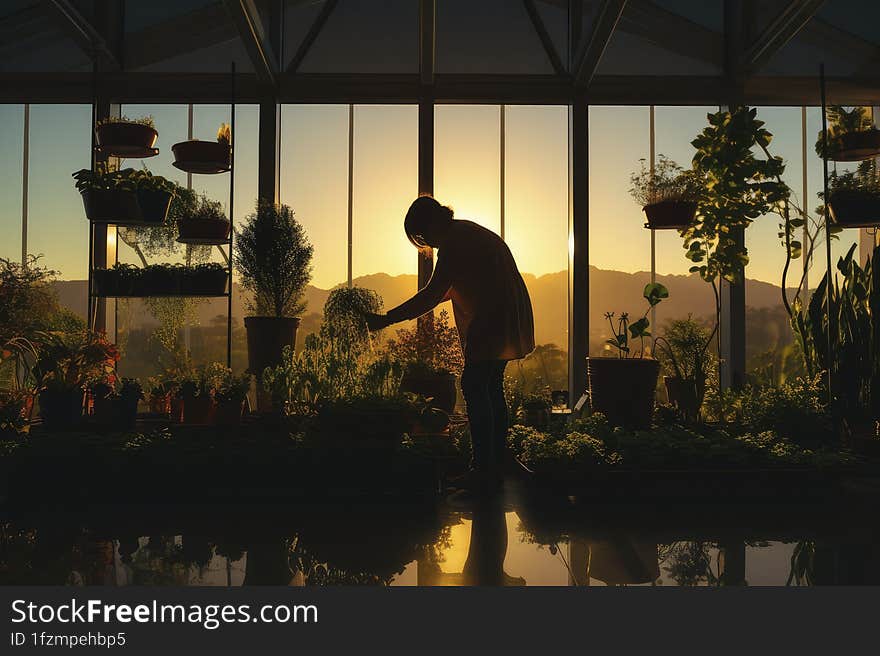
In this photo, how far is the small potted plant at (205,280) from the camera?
17.1 ft

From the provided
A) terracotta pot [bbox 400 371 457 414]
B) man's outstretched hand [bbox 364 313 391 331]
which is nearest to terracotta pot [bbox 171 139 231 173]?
terracotta pot [bbox 400 371 457 414]

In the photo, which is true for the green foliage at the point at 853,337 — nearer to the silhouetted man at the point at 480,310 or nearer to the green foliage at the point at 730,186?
the green foliage at the point at 730,186

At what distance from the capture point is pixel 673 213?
5.47m

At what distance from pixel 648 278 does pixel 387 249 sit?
2.92m

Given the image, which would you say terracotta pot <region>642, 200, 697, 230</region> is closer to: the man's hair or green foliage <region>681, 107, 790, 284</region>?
green foliage <region>681, 107, 790, 284</region>

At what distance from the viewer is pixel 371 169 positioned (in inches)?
295

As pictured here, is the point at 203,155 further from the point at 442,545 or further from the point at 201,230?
the point at 442,545

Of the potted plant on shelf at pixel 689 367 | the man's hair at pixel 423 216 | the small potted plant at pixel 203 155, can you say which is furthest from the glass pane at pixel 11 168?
the potted plant on shelf at pixel 689 367

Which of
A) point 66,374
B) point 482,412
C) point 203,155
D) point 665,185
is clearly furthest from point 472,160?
point 66,374

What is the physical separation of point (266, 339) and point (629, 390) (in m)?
2.76

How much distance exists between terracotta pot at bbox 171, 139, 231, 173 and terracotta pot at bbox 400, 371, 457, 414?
7.78 ft

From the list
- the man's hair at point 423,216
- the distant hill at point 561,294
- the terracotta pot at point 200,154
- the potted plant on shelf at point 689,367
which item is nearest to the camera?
the man's hair at point 423,216

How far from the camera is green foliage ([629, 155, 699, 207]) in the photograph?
217 inches

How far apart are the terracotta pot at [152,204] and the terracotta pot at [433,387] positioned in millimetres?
2274
